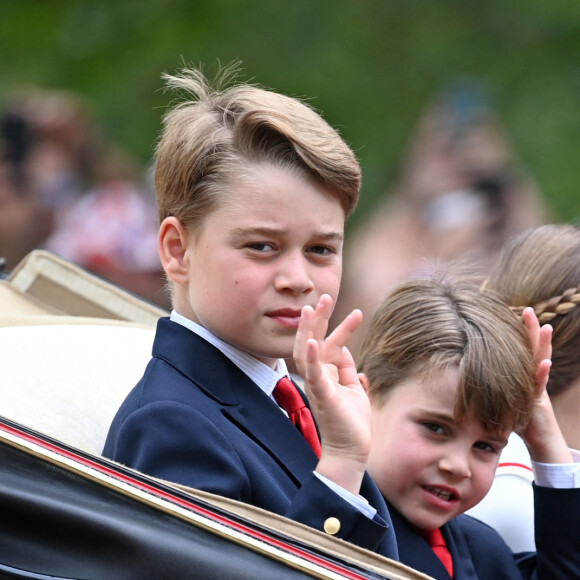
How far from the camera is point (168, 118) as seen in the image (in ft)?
6.94

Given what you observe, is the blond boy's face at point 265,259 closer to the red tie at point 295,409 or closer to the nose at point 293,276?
the nose at point 293,276

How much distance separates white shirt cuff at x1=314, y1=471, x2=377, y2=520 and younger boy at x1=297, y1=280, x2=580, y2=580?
353 millimetres

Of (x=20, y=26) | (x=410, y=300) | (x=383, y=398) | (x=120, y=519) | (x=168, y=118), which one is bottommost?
(x=120, y=519)

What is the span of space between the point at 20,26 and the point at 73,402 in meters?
7.33

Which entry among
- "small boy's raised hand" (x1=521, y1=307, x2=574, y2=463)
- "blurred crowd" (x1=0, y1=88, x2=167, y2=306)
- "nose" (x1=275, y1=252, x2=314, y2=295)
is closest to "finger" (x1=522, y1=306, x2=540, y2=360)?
"small boy's raised hand" (x1=521, y1=307, x2=574, y2=463)

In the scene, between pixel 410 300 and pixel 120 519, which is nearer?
pixel 120 519

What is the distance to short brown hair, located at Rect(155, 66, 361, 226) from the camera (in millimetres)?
1903

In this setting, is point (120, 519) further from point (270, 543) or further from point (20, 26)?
point (20, 26)

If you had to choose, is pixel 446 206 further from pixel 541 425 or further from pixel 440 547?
pixel 440 547

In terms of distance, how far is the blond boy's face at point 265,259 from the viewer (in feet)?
6.03

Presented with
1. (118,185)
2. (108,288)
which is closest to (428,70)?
(118,185)

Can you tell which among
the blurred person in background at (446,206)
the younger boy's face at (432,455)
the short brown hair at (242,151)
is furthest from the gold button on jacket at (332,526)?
the blurred person in background at (446,206)

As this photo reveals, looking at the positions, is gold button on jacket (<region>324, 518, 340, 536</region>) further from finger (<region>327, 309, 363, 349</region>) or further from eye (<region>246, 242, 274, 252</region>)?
eye (<region>246, 242, 274, 252</region>)

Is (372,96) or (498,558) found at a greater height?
(372,96)
